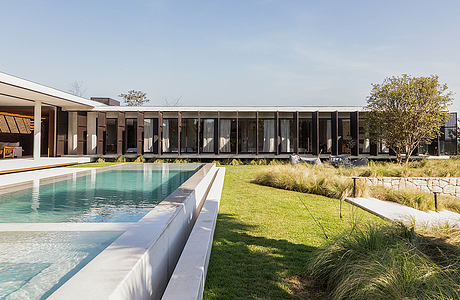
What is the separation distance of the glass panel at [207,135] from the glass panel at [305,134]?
20.1ft

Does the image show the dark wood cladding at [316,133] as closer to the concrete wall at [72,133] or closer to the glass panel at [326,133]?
the glass panel at [326,133]

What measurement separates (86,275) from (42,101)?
1677 cm

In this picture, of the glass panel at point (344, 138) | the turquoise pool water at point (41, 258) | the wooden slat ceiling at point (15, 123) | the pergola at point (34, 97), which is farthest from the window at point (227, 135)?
the turquoise pool water at point (41, 258)

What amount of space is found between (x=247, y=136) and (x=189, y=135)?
13.5 ft

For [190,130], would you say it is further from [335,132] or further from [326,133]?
[335,132]

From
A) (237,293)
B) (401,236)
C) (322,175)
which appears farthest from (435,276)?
(322,175)

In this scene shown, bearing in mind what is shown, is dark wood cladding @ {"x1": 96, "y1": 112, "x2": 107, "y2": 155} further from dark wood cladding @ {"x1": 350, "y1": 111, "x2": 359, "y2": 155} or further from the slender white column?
dark wood cladding @ {"x1": 350, "y1": 111, "x2": 359, "y2": 155}

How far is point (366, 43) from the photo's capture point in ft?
51.9

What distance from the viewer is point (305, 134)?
62.6 ft

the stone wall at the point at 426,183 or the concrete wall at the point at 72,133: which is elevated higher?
the concrete wall at the point at 72,133

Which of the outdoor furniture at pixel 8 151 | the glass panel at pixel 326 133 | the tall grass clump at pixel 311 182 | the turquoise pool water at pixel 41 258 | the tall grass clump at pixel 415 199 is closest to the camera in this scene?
the turquoise pool water at pixel 41 258

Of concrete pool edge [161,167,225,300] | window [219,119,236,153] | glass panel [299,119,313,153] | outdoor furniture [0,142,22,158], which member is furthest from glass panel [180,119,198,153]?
concrete pool edge [161,167,225,300]

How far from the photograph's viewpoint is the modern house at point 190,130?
658 inches

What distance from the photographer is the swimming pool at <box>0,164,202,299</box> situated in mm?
2596
